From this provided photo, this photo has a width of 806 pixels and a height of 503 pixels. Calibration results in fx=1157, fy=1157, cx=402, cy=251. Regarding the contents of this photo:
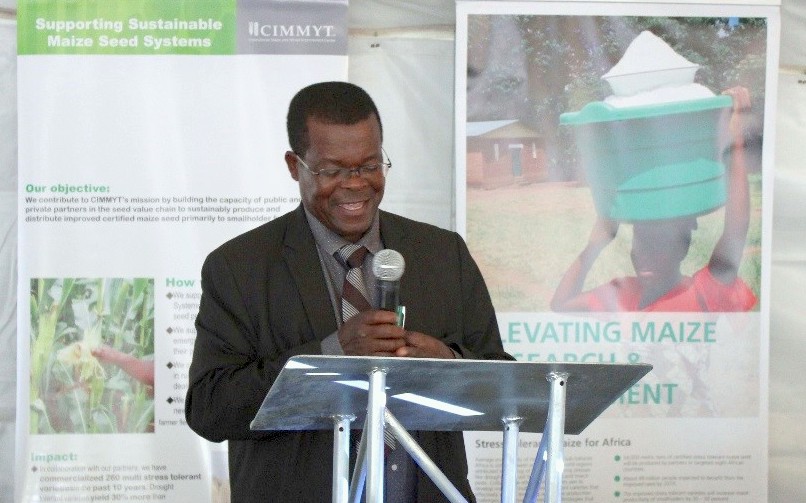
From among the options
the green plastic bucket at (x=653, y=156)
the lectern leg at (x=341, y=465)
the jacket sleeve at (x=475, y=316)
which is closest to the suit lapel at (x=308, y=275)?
the jacket sleeve at (x=475, y=316)

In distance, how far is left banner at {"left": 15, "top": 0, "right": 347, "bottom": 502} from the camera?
163 inches

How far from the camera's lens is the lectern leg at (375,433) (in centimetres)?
191

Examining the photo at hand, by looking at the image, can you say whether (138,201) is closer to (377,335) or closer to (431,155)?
(431,155)

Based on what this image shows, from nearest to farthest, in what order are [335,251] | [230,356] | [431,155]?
[230,356] < [335,251] < [431,155]

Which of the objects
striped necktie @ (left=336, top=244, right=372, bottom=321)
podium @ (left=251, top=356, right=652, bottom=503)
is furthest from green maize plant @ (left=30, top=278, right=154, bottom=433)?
podium @ (left=251, top=356, right=652, bottom=503)

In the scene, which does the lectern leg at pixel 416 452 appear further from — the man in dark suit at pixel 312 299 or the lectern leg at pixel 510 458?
the man in dark suit at pixel 312 299

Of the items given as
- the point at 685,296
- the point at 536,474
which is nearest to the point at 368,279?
the point at 536,474

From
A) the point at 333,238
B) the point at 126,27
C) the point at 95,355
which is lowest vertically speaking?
the point at 95,355

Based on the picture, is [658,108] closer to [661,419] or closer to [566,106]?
[566,106]

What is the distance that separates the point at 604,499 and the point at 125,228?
6.65 ft

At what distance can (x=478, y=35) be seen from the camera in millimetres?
4230

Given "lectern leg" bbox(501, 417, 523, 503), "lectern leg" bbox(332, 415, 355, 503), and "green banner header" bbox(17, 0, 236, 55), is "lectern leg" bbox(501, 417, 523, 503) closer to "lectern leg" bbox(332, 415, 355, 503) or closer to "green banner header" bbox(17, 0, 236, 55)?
"lectern leg" bbox(332, 415, 355, 503)

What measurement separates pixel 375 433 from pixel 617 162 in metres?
2.59

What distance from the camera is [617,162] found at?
4.30 m
